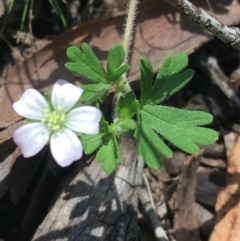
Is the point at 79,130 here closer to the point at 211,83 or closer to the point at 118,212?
the point at 118,212

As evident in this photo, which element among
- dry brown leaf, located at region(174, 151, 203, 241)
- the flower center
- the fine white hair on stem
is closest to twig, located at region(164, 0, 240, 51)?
the fine white hair on stem

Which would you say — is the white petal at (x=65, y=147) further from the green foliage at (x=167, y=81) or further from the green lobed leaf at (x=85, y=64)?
the green foliage at (x=167, y=81)

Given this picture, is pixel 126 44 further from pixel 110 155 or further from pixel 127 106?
pixel 110 155

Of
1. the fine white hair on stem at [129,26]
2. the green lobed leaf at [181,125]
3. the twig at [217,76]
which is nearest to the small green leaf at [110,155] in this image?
the green lobed leaf at [181,125]

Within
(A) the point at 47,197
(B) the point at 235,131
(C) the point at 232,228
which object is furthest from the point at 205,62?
(A) the point at 47,197

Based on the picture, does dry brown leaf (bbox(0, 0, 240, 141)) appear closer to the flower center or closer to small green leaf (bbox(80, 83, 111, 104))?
small green leaf (bbox(80, 83, 111, 104))

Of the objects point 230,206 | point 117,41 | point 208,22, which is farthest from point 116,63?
point 230,206
